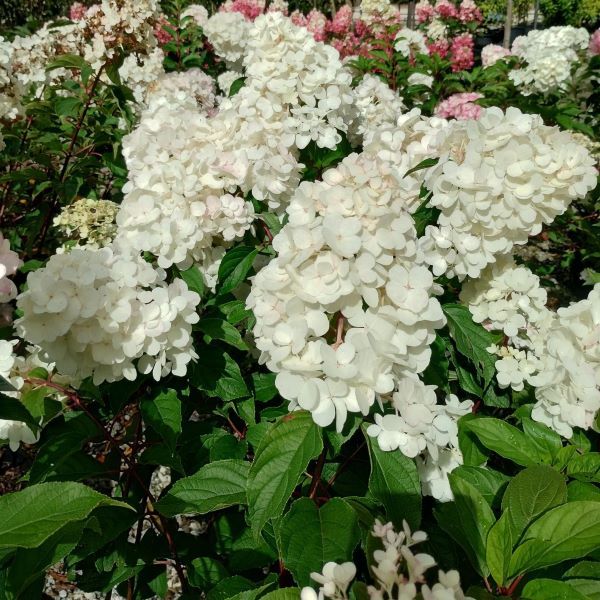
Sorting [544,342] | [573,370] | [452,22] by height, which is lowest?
[452,22]

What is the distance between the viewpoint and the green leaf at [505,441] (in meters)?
1.13

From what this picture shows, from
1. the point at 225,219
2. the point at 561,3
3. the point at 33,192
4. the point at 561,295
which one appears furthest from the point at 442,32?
the point at 561,3

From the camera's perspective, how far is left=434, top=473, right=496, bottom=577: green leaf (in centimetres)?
90

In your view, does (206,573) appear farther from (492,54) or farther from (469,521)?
(492,54)

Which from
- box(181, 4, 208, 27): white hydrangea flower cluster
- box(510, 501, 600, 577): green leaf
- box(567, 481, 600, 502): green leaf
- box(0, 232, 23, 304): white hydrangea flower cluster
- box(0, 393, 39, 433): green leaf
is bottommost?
box(567, 481, 600, 502): green leaf

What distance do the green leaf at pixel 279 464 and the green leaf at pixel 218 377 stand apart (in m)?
0.38

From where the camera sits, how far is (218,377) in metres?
→ 1.44

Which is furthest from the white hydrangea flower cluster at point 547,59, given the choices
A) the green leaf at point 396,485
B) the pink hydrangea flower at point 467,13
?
the green leaf at point 396,485

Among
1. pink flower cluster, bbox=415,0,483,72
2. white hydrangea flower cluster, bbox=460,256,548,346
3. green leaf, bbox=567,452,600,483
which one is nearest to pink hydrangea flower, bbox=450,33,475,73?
pink flower cluster, bbox=415,0,483,72

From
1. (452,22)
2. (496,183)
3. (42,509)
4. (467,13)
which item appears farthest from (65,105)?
(467,13)

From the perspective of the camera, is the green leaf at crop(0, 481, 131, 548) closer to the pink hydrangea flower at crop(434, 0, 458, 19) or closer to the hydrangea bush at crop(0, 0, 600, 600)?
the hydrangea bush at crop(0, 0, 600, 600)

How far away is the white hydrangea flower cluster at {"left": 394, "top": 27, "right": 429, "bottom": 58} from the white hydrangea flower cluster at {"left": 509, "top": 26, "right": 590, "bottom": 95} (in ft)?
2.29

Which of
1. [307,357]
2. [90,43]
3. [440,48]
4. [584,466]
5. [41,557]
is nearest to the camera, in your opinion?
[41,557]

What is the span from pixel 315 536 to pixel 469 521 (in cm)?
24
